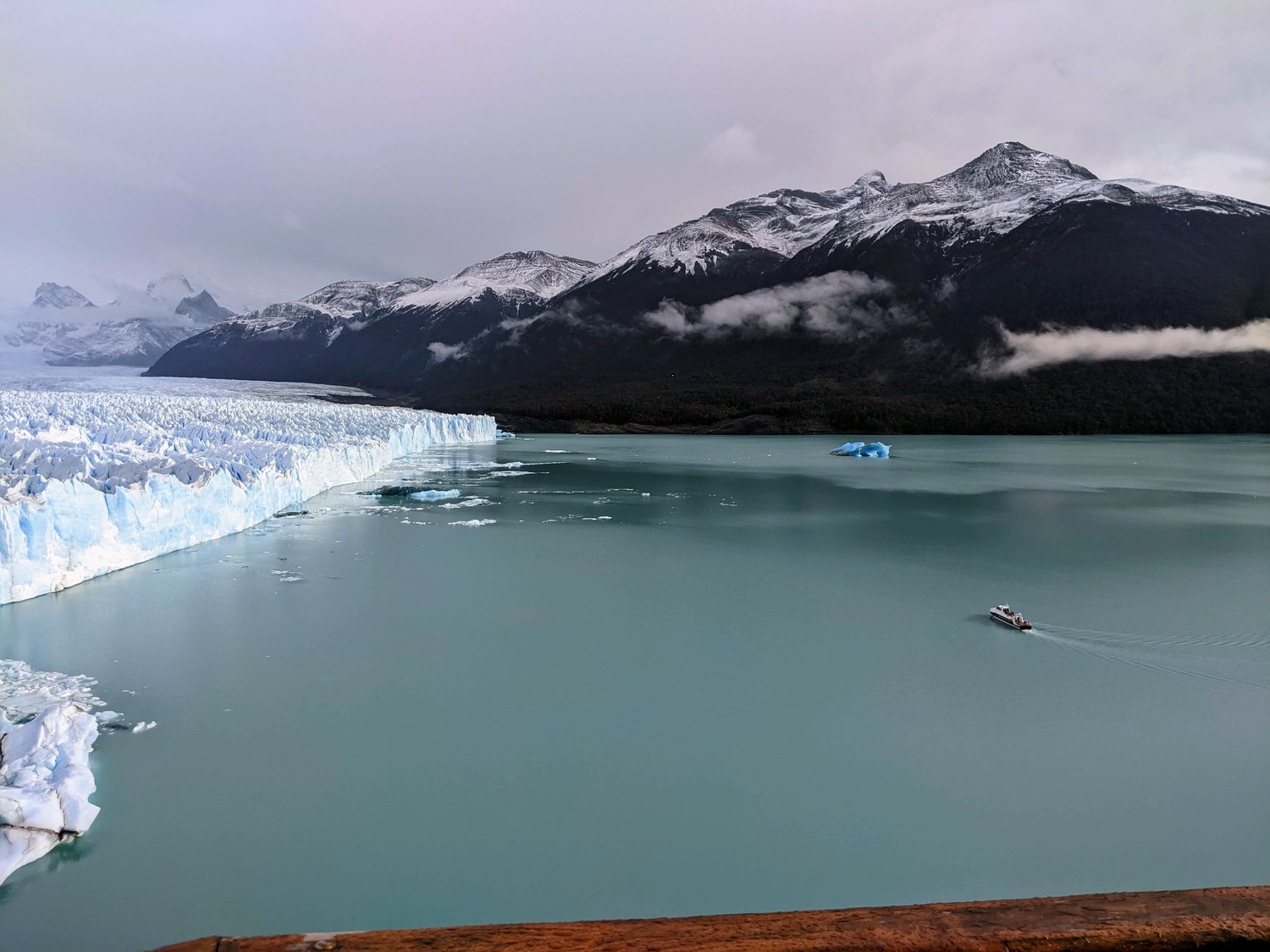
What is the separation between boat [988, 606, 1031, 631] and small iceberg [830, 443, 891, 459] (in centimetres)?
2237

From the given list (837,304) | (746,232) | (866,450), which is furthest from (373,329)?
(866,450)

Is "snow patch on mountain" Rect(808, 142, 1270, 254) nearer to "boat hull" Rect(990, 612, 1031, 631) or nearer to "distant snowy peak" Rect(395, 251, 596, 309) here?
"distant snowy peak" Rect(395, 251, 596, 309)

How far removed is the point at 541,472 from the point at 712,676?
15.8 m

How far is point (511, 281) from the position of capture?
128125 mm

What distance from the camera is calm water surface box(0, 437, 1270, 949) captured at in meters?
2.77

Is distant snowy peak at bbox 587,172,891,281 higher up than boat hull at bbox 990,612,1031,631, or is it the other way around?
distant snowy peak at bbox 587,172,891,281

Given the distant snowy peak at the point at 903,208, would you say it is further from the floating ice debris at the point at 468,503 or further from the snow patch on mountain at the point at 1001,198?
the floating ice debris at the point at 468,503

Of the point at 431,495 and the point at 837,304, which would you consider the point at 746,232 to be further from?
the point at 431,495

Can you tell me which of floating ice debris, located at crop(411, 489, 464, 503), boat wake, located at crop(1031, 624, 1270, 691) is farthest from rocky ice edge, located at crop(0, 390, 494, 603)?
boat wake, located at crop(1031, 624, 1270, 691)

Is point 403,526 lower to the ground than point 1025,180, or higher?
lower

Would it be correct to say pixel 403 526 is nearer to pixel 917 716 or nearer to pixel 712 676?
pixel 712 676

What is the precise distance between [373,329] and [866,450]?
103503 millimetres

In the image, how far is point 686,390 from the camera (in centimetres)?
6284

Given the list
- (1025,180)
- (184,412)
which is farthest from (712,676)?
(1025,180)
